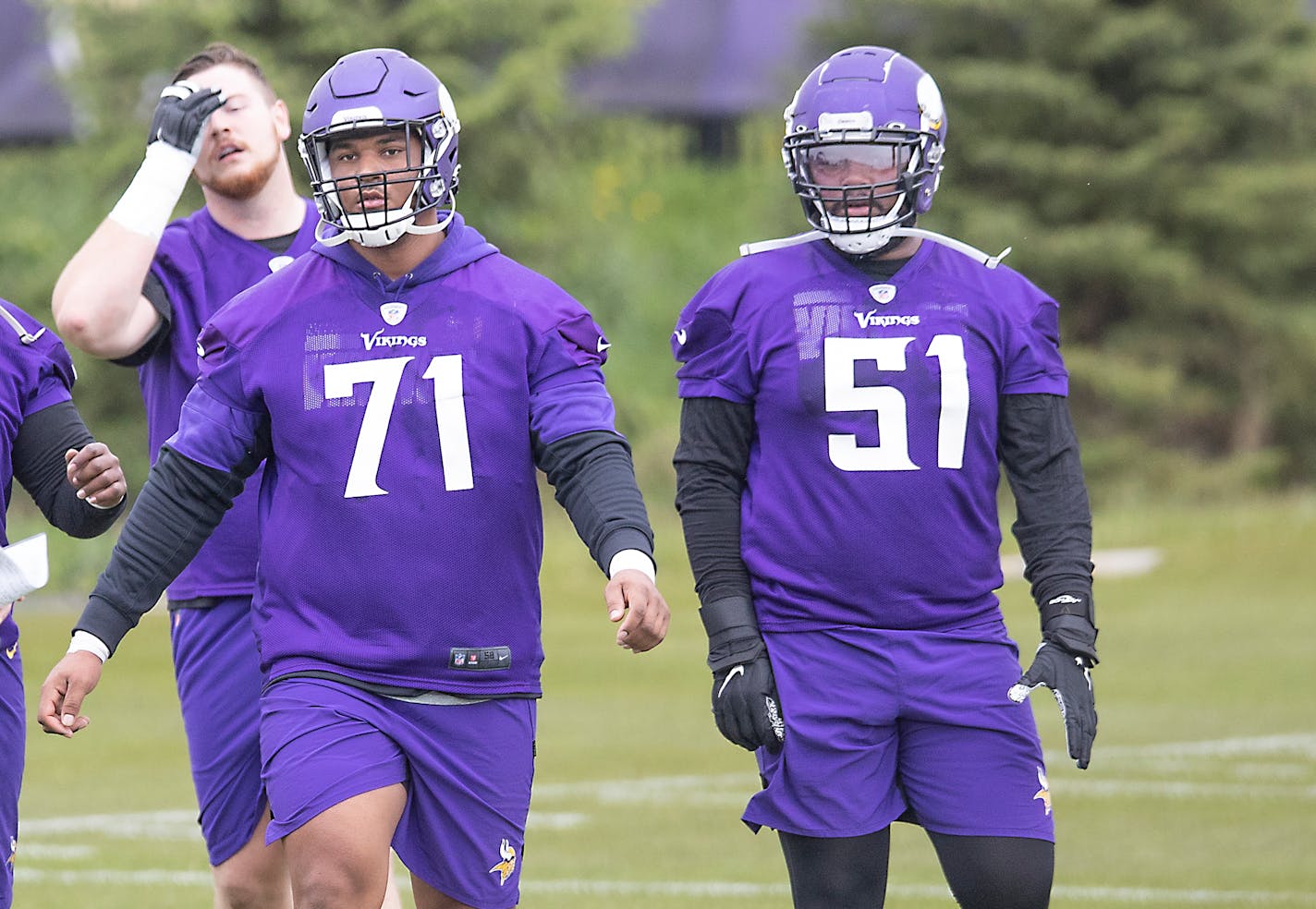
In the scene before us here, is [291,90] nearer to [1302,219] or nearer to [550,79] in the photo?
[550,79]

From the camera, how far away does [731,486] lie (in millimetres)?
5754

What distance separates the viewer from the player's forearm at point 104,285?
244 inches

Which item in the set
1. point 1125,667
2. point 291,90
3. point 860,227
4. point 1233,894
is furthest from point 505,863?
point 291,90

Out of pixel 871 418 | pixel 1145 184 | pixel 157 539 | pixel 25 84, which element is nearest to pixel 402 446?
pixel 157 539

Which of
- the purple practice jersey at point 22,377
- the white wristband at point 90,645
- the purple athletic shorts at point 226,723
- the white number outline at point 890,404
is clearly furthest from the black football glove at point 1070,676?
the purple practice jersey at point 22,377

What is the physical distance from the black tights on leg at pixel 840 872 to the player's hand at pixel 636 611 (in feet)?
2.79

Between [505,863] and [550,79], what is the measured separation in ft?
67.2

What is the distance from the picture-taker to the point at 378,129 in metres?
5.43

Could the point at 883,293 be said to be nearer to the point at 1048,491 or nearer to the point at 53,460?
the point at 1048,491

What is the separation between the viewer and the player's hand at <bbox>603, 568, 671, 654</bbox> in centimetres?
491

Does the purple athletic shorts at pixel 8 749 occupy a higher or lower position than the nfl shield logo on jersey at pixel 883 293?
lower

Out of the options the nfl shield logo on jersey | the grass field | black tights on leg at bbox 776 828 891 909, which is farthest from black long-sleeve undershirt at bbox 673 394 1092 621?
the grass field

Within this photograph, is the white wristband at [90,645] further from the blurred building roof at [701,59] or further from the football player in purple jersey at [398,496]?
the blurred building roof at [701,59]

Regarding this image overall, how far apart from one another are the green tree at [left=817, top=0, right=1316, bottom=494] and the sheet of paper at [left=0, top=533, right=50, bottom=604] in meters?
22.0
